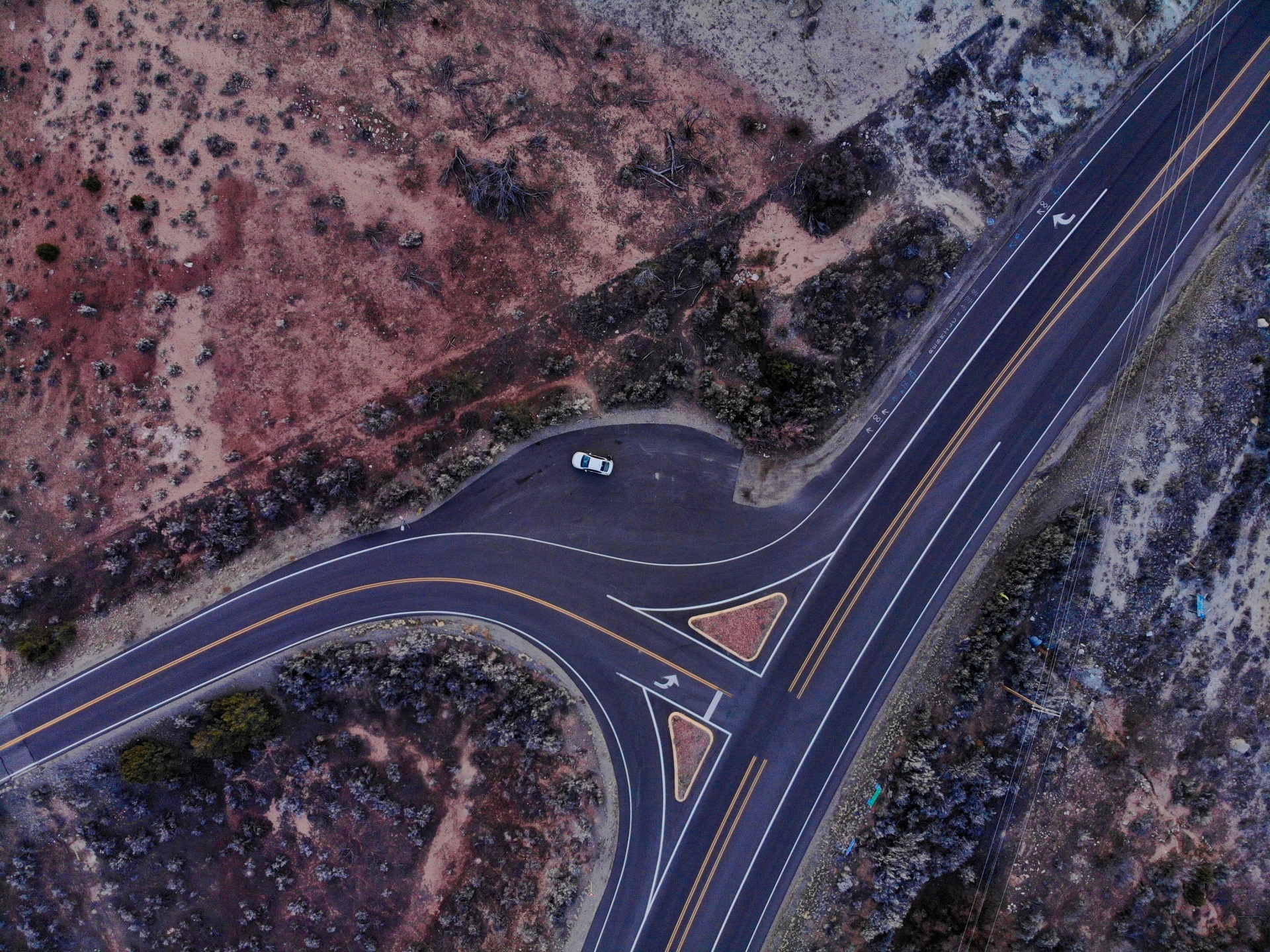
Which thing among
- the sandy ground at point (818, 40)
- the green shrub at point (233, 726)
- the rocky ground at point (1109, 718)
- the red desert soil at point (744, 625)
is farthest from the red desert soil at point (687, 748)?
the sandy ground at point (818, 40)

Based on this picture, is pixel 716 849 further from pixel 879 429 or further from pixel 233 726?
pixel 233 726

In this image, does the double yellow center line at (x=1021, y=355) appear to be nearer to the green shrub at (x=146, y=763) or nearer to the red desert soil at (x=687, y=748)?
the red desert soil at (x=687, y=748)

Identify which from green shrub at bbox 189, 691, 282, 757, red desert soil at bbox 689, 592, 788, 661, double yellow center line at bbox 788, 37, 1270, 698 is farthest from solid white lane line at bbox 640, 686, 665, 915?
green shrub at bbox 189, 691, 282, 757

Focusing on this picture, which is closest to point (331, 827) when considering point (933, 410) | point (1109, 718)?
point (933, 410)

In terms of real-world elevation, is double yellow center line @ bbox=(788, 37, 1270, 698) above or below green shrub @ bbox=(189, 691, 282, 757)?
above

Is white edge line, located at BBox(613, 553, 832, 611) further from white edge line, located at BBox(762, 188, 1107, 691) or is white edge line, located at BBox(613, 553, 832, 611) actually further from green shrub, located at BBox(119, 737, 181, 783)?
green shrub, located at BBox(119, 737, 181, 783)

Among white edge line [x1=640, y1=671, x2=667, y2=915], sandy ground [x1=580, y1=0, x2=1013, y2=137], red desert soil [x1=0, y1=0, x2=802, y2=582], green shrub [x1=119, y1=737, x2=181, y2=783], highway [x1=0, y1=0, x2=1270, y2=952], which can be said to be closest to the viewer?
green shrub [x1=119, y1=737, x2=181, y2=783]
